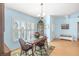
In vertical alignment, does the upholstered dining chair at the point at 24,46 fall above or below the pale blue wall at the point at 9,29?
below

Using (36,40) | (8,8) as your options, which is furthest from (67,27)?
(8,8)

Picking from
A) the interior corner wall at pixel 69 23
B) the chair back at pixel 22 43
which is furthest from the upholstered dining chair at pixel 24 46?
the interior corner wall at pixel 69 23

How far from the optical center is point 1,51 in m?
2.39

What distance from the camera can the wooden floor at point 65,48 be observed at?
2428mm

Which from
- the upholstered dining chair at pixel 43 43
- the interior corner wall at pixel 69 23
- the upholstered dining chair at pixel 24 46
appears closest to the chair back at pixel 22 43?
the upholstered dining chair at pixel 24 46

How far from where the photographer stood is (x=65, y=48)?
2480 millimetres

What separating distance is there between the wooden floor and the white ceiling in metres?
0.48

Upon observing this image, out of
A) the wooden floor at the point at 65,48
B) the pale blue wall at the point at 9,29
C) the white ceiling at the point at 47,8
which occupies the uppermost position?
the white ceiling at the point at 47,8

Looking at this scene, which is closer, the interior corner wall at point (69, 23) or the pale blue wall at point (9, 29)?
the pale blue wall at point (9, 29)

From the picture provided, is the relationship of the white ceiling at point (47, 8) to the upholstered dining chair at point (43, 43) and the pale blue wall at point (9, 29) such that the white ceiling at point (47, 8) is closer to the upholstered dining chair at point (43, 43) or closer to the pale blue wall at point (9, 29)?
the pale blue wall at point (9, 29)

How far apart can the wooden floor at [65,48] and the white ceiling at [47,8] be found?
485mm

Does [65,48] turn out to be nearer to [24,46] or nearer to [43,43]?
[43,43]

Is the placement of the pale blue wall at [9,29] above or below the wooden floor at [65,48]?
above

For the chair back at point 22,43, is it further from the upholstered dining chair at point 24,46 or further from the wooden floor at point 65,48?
the wooden floor at point 65,48
